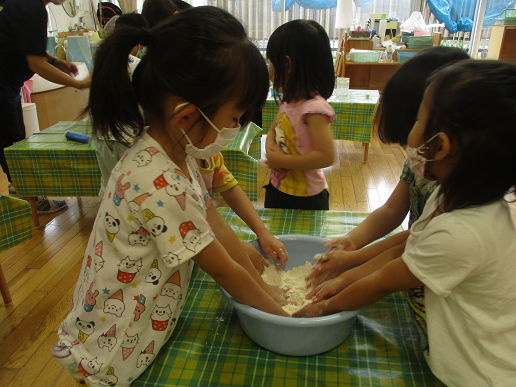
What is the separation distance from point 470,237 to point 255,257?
1.94 feet

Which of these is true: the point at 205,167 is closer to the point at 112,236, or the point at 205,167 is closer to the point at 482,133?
the point at 112,236

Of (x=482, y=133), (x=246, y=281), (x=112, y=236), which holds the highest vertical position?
(x=482, y=133)

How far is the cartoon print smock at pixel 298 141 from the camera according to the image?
4.57 feet

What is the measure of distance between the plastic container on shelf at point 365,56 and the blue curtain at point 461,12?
62.0 inches

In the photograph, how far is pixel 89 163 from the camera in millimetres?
2094

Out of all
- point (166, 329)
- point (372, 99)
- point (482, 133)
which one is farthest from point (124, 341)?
point (372, 99)

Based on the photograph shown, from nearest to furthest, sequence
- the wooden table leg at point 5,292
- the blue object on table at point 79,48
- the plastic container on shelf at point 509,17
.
→ the wooden table leg at point 5,292, the blue object on table at point 79,48, the plastic container on shelf at point 509,17

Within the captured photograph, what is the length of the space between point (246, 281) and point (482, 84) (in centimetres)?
54

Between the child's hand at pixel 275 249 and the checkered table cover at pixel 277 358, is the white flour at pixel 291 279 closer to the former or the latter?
the child's hand at pixel 275 249

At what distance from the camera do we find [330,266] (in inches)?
40.5

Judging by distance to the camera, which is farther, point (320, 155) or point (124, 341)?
point (320, 155)

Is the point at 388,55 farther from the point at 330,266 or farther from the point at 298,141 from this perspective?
the point at 330,266

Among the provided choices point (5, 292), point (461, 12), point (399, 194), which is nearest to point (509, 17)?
point (461, 12)

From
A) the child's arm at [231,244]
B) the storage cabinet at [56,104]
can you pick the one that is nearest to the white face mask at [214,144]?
the child's arm at [231,244]
